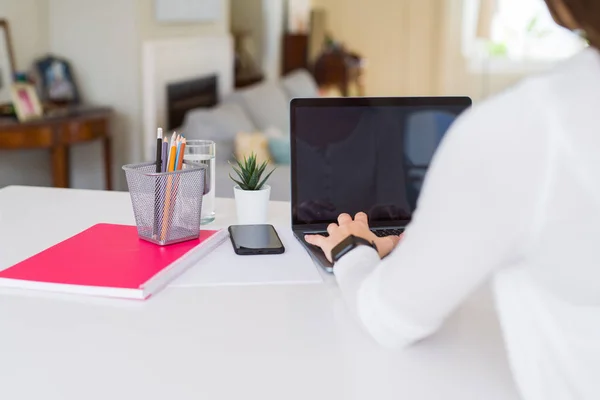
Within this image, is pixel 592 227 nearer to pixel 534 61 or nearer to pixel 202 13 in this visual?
pixel 202 13

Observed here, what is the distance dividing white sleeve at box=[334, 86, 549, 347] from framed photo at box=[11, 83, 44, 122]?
288cm

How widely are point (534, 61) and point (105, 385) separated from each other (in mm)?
6232

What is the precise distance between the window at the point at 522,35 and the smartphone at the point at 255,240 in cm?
530

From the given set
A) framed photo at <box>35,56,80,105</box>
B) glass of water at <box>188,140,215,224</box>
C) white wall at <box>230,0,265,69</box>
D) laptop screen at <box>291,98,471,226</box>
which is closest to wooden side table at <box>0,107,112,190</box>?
framed photo at <box>35,56,80,105</box>

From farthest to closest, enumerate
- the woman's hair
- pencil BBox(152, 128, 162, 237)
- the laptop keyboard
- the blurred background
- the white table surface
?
the blurred background → the laptop keyboard → pencil BBox(152, 128, 162, 237) → the white table surface → the woman's hair

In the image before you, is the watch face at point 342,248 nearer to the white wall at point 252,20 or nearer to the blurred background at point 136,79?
the blurred background at point 136,79

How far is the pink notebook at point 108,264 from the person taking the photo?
3.87 ft

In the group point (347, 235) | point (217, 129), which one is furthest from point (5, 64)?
point (347, 235)

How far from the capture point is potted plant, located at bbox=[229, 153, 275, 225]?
1559mm

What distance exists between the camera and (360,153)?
59.8 inches

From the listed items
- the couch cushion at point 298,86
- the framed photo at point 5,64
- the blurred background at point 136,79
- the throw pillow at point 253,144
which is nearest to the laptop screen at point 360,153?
the blurred background at point 136,79

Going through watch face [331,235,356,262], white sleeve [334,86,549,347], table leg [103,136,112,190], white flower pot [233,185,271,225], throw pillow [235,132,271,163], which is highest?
white sleeve [334,86,549,347]

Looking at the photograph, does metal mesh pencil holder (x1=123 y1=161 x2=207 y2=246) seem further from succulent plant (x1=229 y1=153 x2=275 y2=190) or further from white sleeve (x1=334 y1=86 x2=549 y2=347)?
white sleeve (x1=334 y1=86 x2=549 y2=347)

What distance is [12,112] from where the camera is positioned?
3.47 meters
